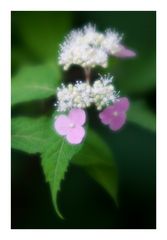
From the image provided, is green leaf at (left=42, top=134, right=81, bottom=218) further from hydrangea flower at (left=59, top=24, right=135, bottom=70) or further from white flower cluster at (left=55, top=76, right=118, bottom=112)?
hydrangea flower at (left=59, top=24, right=135, bottom=70)

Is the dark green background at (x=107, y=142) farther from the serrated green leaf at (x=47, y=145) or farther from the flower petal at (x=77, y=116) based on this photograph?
the flower petal at (x=77, y=116)

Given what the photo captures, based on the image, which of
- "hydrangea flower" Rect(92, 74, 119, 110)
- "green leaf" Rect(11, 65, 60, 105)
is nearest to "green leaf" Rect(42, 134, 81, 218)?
"hydrangea flower" Rect(92, 74, 119, 110)

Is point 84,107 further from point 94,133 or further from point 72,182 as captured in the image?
point 72,182

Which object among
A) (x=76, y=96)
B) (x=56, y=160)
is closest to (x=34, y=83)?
(x=76, y=96)

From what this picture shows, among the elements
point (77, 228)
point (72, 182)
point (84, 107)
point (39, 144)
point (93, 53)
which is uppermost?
point (93, 53)

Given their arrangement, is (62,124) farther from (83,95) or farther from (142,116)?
(142,116)

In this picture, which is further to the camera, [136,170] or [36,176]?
[136,170]

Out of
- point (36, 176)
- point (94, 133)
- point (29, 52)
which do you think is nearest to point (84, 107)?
point (94, 133)
